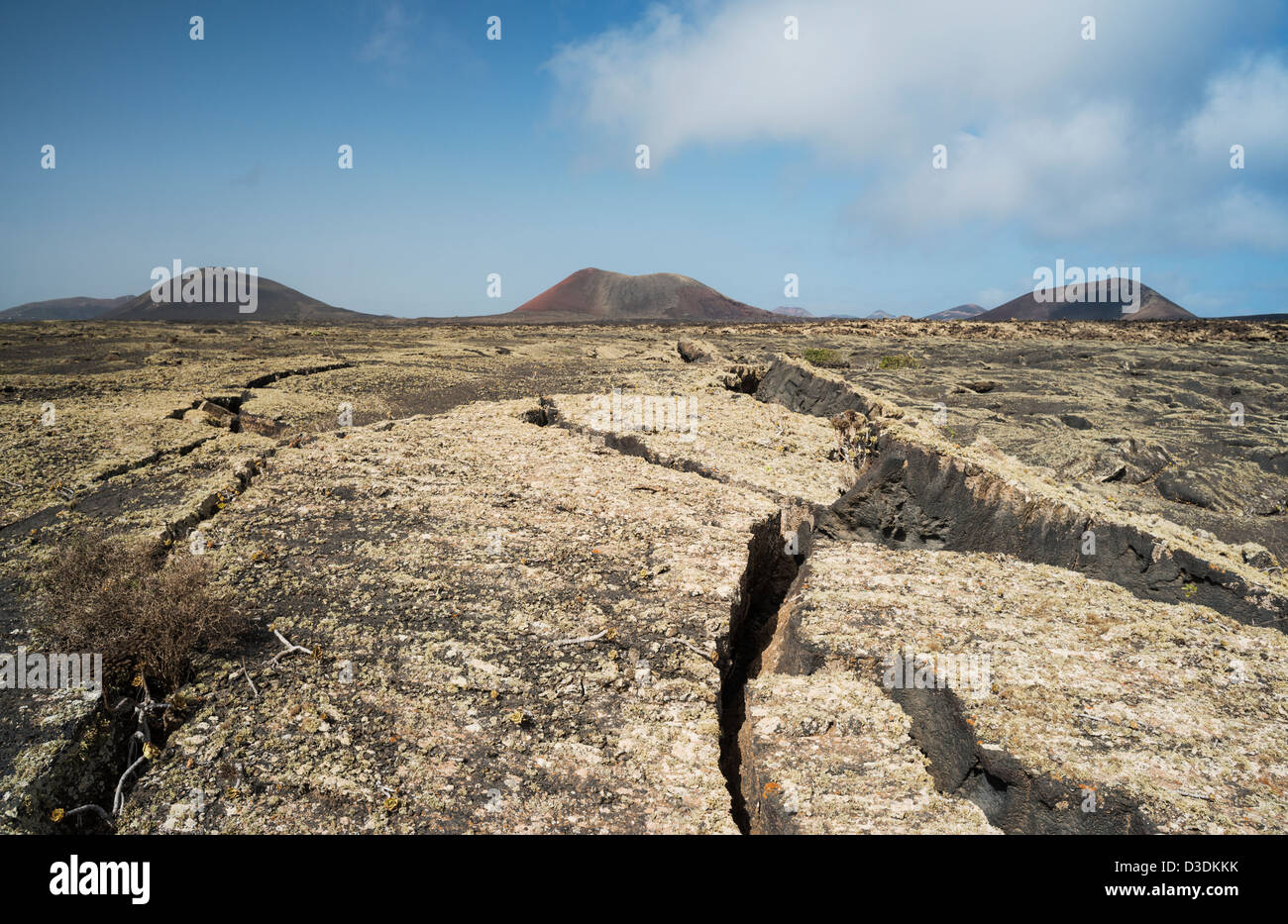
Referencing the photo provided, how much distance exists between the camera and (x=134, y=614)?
324 cm

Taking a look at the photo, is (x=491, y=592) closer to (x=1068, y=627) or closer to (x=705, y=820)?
(x=705, y=820)

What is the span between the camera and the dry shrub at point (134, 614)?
3.12 meters

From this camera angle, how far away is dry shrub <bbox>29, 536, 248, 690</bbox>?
10.2ft

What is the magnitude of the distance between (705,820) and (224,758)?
2102 mm

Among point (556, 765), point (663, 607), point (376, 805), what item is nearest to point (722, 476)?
point (663, 607)

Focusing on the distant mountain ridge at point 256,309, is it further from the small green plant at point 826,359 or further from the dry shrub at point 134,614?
the dry shrub at point 134,614
